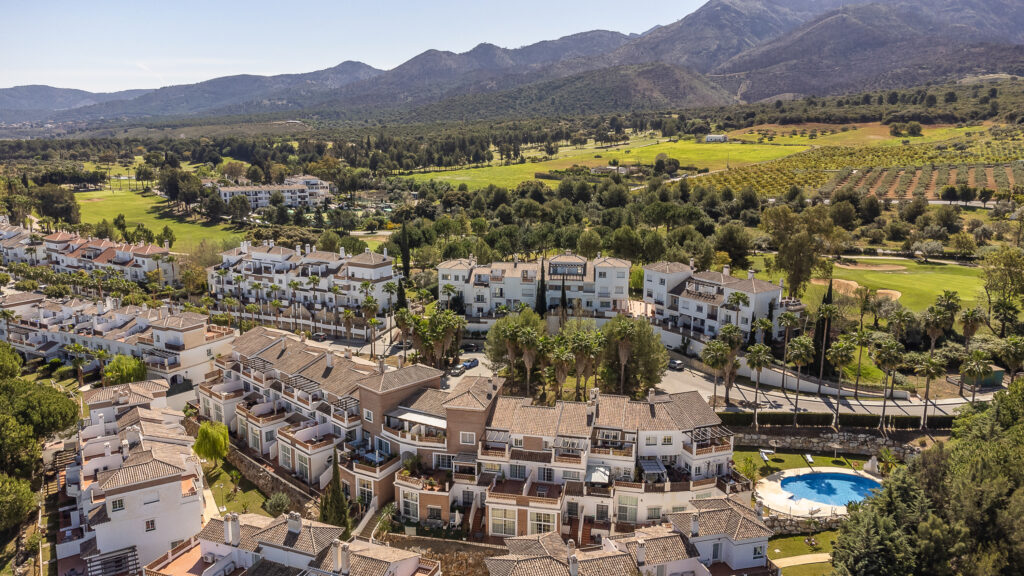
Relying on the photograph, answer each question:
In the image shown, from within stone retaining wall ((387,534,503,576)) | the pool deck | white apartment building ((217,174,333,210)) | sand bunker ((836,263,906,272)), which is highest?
white apartment building ((217,174,333,210))

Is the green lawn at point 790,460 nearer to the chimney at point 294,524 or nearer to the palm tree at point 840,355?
the palm tree at point 840,355

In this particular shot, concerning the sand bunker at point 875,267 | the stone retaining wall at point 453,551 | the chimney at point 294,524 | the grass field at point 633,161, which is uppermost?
the grass field at point 633,161

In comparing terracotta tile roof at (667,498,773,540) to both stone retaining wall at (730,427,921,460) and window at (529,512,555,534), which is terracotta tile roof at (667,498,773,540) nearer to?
window at (529,512,555,534)

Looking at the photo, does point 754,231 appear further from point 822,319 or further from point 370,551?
point 370,551

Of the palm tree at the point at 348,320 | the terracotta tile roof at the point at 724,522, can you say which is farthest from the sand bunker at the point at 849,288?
the palm tree at the point at 348,320

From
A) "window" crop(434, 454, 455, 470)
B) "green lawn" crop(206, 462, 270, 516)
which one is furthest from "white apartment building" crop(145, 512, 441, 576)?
"green lawn" crop(206, 462, 270, 516)
